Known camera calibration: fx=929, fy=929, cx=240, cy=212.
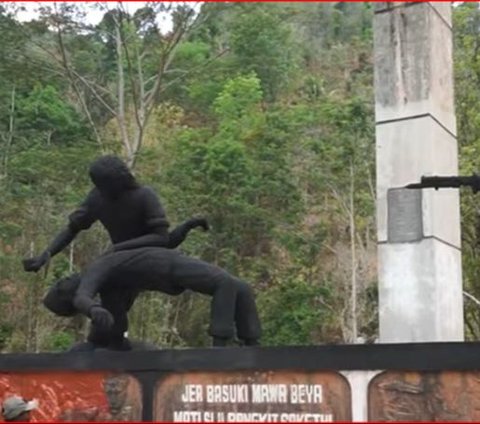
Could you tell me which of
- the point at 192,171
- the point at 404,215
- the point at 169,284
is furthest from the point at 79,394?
the point at 192,171

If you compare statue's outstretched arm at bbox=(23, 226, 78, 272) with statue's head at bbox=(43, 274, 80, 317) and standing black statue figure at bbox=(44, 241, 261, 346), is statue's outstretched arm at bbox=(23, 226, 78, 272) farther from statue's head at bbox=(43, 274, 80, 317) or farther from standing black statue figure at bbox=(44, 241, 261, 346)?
standing black statue figure at bbox=(44, 241, 261, 346)

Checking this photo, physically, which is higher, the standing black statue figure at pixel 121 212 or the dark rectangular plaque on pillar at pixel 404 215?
the dark rectangular plaque on pillar at pixel 404 215

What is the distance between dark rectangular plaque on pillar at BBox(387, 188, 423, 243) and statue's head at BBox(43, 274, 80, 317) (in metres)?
3.04

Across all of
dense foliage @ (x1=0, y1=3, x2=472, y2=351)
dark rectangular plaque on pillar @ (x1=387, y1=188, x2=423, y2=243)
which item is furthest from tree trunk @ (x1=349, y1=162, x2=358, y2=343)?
dark rectangular plaque on pillar @ (x1=387, y1=188, x2=423, y2=243)

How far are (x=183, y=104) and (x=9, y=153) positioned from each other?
890 cm

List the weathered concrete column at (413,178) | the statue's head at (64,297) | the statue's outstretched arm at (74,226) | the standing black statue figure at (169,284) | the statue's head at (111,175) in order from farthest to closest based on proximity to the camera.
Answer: the weathered concrete column at (413,178), the statue's outstretched arm at (74,226), the statue's head at (64,297), the statue's head at (111,175), the standing black statue figure at (169,284)

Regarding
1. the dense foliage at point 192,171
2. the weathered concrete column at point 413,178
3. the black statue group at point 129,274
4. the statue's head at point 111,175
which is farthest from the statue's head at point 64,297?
the dense foliage at point 192,171

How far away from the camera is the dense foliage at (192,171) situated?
59.1 ft

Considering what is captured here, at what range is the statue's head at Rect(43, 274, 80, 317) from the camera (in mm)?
5699

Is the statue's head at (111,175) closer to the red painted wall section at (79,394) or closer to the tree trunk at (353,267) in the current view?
the red painted wall section at (79,394)

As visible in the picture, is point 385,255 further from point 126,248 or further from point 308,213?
point 308,213

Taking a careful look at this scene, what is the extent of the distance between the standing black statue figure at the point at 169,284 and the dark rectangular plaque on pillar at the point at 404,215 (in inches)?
98.6

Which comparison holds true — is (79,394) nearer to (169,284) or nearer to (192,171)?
(169,284)

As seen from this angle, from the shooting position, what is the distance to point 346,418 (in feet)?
15.7
